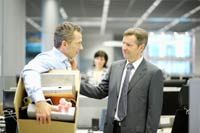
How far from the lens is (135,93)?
2.45m

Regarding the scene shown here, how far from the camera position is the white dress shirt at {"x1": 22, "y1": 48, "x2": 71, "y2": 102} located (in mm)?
1702

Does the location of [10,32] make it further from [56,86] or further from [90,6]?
[90,6]

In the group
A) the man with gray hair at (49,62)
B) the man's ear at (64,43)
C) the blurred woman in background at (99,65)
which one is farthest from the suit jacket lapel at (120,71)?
the blurred woman in background at (99,65)

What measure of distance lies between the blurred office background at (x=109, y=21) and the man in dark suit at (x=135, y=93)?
1.89 m

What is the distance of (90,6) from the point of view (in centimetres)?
1156

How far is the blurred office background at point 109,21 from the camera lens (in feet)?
20.8

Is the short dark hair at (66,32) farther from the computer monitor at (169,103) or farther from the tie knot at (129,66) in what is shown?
the computer monitor at (169,103)

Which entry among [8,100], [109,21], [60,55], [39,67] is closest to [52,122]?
[39,67]

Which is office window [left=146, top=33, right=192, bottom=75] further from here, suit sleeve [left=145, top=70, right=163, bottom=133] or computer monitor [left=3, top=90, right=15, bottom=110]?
suit sleeve [left=145, top=70, right=163, bottom=133]

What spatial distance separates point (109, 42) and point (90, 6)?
7.19m

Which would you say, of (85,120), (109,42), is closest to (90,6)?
(109,42)

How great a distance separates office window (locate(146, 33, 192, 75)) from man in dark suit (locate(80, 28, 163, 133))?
6.73m

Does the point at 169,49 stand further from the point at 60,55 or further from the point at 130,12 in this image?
the point at 60,55

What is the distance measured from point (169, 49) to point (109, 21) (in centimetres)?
641
